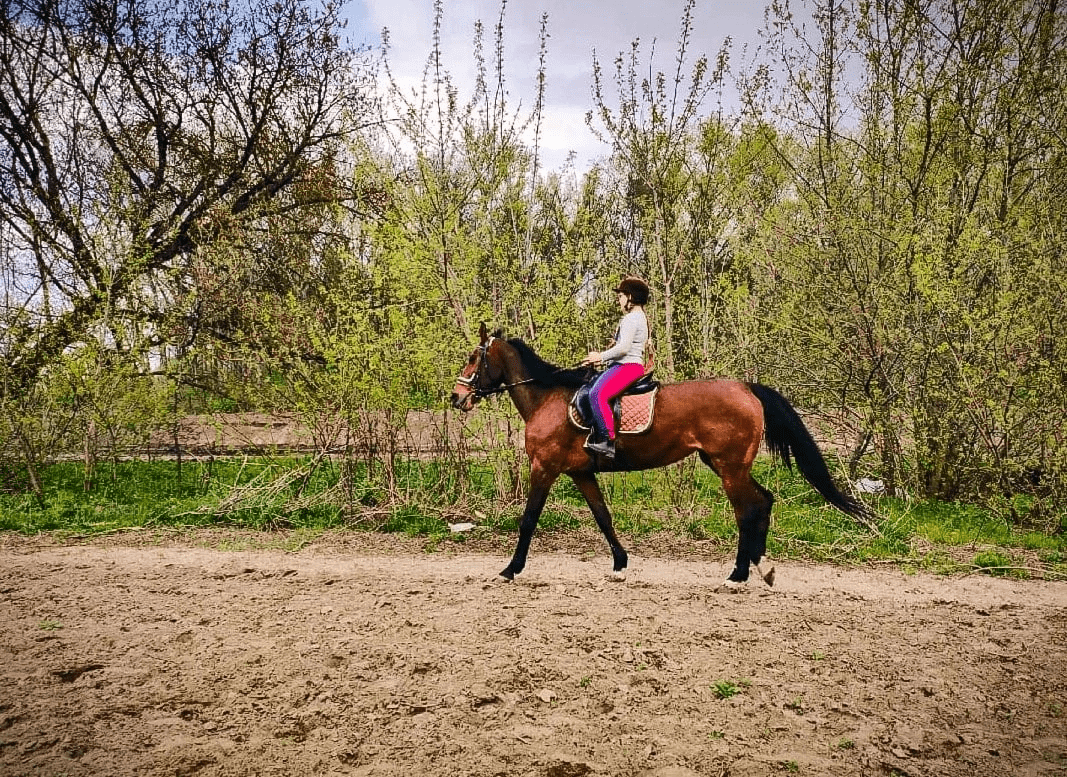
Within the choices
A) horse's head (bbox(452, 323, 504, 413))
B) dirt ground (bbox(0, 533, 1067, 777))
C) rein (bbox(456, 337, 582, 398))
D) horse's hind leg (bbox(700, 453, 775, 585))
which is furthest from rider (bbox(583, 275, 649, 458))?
Result: dirt ground (bbox(0, 533, 1067, 777))

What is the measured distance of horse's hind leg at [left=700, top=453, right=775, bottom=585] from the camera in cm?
543

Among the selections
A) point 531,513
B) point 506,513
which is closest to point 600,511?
point 531,513

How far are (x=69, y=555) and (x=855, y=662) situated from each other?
765cm

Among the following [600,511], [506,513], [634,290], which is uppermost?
[634,290]

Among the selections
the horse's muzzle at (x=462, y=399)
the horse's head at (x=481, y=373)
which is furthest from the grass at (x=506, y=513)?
the horse's head at (x=481, y=373)

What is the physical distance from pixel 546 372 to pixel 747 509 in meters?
2.13

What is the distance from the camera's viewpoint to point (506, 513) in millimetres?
8047

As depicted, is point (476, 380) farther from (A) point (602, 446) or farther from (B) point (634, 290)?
(B) point (634, 290)

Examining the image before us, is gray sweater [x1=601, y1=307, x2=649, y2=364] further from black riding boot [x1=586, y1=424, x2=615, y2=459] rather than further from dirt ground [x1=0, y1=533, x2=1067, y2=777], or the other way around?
dirt ground [x1=0, y1=533, x2=1067, y2=777]

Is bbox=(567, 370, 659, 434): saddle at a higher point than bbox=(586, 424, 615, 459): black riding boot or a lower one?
higher

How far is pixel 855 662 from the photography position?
13.6 feet

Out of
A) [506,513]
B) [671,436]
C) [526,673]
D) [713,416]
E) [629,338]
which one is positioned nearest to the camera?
[526,673]

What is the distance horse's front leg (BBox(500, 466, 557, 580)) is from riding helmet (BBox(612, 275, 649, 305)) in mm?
1748

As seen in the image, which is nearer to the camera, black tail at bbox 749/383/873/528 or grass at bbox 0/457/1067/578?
black tail at bbox 749/383/873/528
